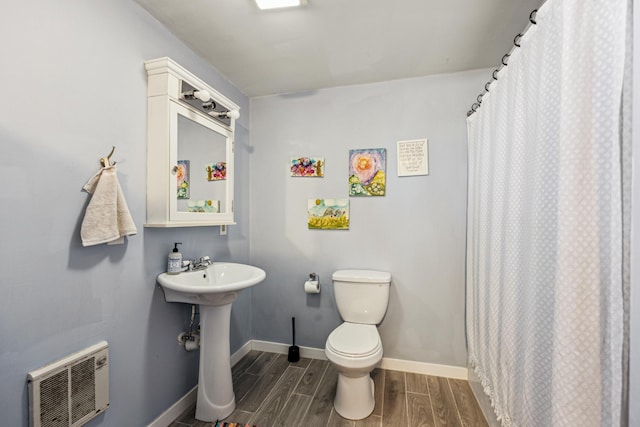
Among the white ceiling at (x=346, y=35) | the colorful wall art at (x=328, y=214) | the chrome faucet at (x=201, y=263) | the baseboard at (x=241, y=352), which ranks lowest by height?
the baseboard at (x=241, y=352)

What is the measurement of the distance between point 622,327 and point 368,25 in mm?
1711

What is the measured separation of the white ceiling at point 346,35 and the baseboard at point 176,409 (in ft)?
7.51

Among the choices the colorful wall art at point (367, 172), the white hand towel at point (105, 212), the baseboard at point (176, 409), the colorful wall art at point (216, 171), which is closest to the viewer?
the white hand towel at point (105, 212)

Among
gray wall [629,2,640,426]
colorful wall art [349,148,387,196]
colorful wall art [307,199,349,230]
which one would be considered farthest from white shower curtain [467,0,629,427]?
colorful wall art [307,199,349,230]

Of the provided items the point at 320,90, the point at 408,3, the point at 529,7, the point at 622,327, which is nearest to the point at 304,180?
the point at 320,90

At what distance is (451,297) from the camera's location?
A: 203cm

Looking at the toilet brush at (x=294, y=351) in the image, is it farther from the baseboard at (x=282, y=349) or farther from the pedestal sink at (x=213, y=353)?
the pedestal sink at (x=213, y=353)

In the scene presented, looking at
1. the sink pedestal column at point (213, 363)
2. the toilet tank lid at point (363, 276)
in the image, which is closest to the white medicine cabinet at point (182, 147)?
the sink pedestal column at point (213, 363)

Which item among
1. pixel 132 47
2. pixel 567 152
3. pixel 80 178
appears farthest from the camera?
pixel 132 47

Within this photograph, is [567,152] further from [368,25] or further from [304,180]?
[304,180]

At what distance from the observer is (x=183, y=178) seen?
1.56 meters

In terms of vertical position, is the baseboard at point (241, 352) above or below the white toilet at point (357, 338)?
below

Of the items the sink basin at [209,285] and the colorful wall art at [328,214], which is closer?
the sink basin at [209,285]

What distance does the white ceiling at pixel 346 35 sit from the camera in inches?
55.4
